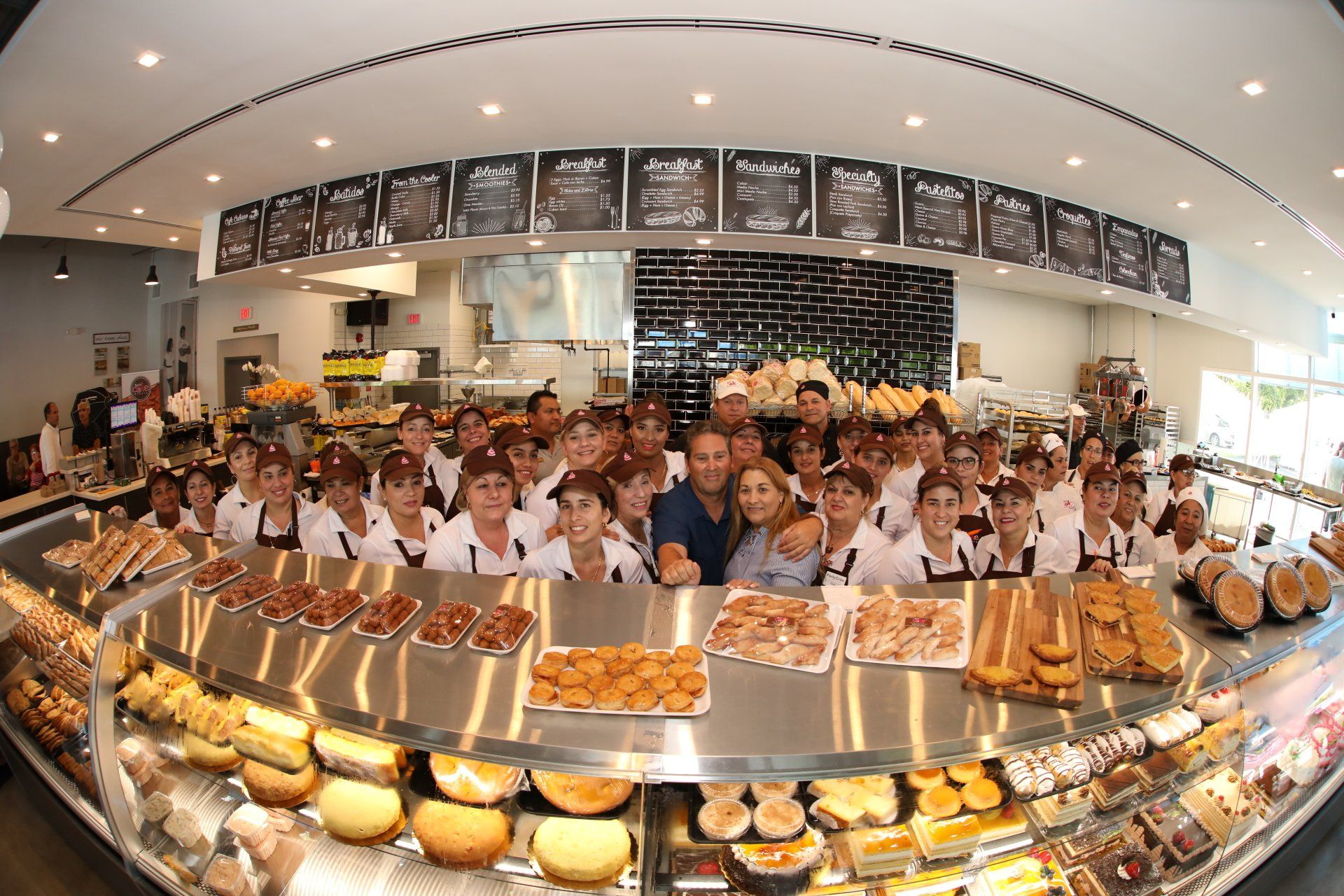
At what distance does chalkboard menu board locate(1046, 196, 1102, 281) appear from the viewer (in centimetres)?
532

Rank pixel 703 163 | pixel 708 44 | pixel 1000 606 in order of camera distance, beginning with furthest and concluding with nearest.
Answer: pixel 703 163 → pixel 708 44 → pixel 1000 606

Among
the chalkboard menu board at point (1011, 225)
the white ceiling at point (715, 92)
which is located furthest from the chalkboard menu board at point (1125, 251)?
the chalkboard menu board at point (1011, 225)

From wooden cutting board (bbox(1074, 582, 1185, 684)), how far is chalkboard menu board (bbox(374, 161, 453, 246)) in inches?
190

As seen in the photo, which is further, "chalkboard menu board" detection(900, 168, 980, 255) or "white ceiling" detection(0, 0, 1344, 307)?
"chalkboard menu board" detection(900, 168, 980, 255)

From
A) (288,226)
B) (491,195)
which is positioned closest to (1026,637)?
(491,195)

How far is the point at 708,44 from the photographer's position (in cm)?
319

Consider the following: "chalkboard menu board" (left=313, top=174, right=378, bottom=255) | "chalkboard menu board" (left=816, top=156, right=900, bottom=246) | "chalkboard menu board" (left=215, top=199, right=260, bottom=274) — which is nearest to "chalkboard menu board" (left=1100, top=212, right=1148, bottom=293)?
"chalkboard menu board" (left=816, top=156, right=900, bottom=246)

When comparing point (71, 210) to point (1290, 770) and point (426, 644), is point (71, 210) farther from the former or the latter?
point (1290, 770)

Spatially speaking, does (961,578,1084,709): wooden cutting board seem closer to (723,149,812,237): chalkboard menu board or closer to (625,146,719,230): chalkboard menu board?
(723,149,812,237): chalkboard menu board

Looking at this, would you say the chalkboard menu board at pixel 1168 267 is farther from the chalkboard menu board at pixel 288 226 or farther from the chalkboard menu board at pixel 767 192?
the chalkboard menu board at pixel 288 226

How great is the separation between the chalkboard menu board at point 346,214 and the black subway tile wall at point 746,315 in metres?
2.24

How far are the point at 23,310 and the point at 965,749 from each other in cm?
1643

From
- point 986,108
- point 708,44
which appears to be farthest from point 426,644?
point 986,108

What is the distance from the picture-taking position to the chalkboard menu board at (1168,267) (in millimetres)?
5961
